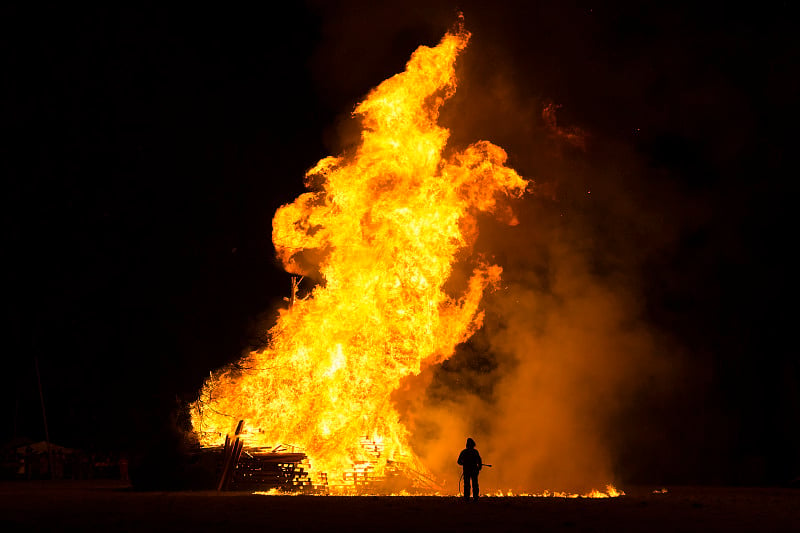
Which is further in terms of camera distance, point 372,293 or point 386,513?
point 372,293

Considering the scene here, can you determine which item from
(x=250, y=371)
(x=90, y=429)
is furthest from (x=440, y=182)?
(x=90, y=429)

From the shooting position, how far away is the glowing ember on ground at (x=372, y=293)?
1628 cm

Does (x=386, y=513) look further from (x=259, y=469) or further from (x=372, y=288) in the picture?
(x=372, y=288)

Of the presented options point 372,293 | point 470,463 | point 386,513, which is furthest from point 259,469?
point 386,513

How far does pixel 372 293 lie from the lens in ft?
54.3

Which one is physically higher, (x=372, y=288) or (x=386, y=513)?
(x=372, y=288)

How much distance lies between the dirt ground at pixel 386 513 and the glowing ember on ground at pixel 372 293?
5.88 feet

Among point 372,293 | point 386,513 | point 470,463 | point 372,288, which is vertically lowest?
point 386,513

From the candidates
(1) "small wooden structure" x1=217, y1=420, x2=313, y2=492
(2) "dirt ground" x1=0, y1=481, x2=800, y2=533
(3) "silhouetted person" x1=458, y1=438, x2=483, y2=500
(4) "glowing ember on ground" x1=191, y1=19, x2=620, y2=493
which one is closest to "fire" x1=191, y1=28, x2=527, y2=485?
(4) "glowing ember on ground" x1=191, y1=19, x2=620, y2=493

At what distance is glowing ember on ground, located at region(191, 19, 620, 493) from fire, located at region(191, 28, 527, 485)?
0.08 ft

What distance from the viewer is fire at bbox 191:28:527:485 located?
16.3 meters

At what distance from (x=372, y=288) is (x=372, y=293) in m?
0.11

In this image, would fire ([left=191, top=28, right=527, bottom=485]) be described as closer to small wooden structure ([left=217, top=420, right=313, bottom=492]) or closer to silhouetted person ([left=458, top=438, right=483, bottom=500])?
small wooden structure ([left=217, top=420, right=313, bottom=492])

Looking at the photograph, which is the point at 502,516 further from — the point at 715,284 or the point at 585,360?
the point at 715,284
